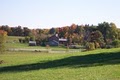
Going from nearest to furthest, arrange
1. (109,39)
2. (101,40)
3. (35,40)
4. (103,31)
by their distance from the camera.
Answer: (101,40) → (109,39) → (103,31) → (35,40)

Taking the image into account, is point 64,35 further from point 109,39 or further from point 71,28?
point 109,39

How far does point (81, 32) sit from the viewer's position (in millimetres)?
173125

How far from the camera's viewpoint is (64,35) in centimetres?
18212

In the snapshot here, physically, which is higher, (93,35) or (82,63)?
(93,35)

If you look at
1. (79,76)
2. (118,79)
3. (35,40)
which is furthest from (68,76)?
(35,40)

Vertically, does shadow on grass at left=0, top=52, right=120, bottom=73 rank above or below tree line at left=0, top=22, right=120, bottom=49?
below

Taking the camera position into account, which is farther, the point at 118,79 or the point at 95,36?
the point at 95,36

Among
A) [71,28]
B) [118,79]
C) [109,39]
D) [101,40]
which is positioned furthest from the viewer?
[71,28]

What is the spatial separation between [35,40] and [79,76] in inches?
5797

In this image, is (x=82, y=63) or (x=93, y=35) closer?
(x=82, y=63)

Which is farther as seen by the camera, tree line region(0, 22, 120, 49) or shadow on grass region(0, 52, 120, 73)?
tree line region(0, 22, 120, 49)

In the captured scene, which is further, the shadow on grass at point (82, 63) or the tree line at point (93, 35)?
the tree line at point (93, 35)

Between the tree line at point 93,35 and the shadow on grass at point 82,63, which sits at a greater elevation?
the tree line at point 93,35

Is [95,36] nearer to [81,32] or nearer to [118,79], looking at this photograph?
[81,32]
